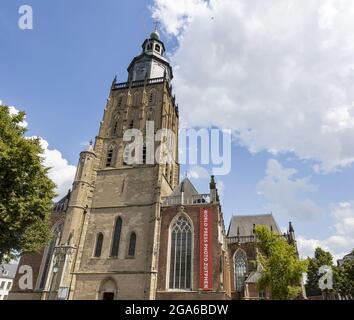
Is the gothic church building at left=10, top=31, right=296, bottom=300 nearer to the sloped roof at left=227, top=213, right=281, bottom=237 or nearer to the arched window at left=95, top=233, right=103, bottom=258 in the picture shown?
the arched window at left=95, top=233, right=103, bottom=258

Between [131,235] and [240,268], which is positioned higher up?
[131,235]

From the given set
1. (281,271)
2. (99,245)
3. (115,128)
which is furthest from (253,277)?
(115,128)

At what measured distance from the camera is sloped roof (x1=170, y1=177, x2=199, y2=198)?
90.9 feet

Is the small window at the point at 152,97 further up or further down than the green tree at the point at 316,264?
further up

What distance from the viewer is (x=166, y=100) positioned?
34.4 metres

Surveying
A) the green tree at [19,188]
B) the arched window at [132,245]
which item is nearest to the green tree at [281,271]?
the arched window at [132,245]

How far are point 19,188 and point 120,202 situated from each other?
12.0 meters

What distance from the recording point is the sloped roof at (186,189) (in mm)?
27694

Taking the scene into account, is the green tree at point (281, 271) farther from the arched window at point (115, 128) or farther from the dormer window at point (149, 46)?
the dormer window at point (149, 46)

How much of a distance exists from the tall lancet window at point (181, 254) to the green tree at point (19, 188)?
10974mm

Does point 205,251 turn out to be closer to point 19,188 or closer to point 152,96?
point 19,188

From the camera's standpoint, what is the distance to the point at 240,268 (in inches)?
1355
